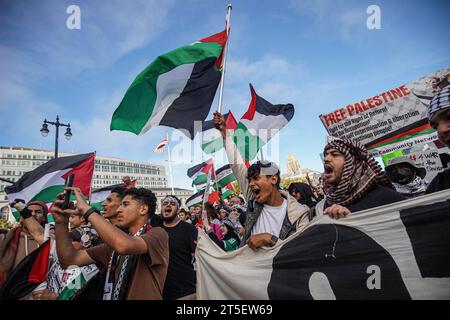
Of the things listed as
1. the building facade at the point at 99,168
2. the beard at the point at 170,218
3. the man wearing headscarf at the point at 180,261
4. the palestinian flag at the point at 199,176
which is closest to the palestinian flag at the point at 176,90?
the beard at the point at 170,218

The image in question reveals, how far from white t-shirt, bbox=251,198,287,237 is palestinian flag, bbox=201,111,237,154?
17.8 feet

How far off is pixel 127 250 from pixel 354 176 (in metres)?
1.86

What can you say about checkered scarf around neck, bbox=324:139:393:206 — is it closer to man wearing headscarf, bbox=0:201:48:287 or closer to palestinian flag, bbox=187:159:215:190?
man wearing headscarf, bbox=0:201:48:287

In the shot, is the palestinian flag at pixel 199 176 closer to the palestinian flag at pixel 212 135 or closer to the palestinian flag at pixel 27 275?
the palestinian flag at pixel 212 135

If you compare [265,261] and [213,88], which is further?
[213,88]

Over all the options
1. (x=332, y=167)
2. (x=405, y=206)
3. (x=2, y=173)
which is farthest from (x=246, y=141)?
(x=2, y=173)

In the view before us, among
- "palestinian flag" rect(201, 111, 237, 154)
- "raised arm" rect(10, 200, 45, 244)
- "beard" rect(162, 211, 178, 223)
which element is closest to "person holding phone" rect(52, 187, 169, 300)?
"raised arm" rect(10, 200, 45, 244)

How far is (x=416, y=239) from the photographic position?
1775 millimetres

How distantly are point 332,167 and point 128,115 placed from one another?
288cm

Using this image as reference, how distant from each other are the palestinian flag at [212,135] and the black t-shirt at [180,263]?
15.5ft

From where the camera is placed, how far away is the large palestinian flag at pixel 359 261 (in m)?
1.71

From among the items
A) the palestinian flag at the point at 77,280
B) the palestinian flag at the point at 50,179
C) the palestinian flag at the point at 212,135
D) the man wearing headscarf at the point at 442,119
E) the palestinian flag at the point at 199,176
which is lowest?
the palestinian flag at the point at 77,280

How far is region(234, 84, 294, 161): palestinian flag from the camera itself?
6000mm
